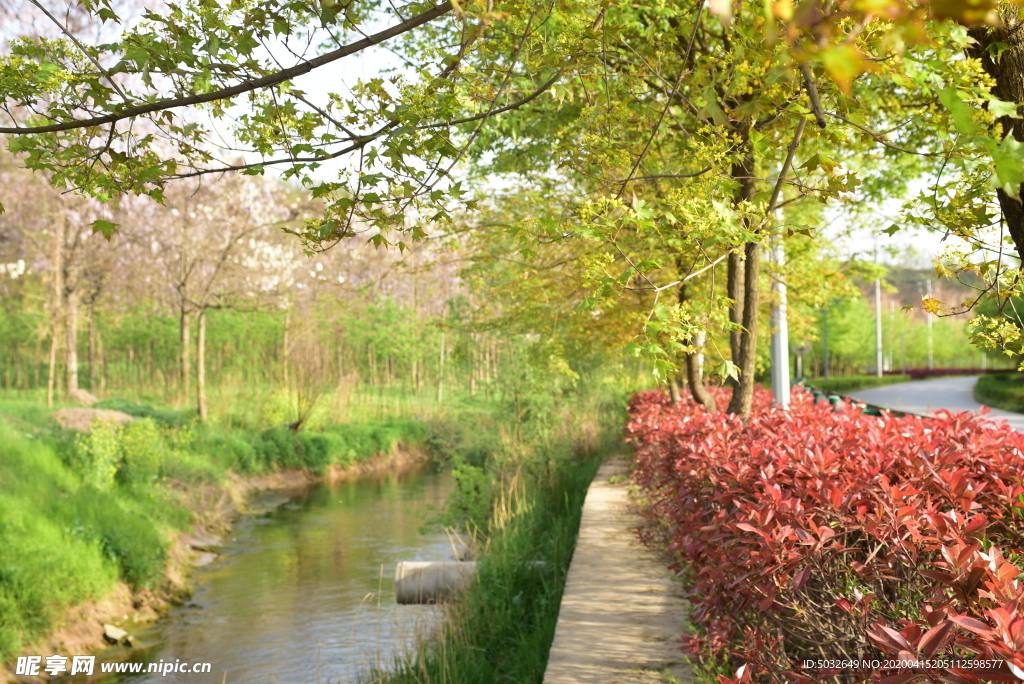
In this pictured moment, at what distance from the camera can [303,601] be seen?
9.04 m

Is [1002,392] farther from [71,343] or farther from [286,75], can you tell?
[286,75]

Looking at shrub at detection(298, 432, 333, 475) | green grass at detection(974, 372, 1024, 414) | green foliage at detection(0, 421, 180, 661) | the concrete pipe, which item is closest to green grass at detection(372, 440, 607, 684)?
the concrete pipe

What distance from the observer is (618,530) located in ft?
22.7

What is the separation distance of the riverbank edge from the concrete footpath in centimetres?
489

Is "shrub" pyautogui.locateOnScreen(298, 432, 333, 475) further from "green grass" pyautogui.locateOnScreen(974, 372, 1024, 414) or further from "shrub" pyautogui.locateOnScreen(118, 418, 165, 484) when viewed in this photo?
"green grass" pyautogui.locateOnScreen(974, 372, 1024, 414)

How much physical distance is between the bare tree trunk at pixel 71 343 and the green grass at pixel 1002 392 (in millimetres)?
23835

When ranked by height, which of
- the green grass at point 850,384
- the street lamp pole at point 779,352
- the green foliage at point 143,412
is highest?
the street lamp pole at point 779,352

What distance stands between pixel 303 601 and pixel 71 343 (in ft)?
34.9

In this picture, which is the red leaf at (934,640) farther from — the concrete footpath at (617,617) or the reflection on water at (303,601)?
the reflection on water at (303,601)

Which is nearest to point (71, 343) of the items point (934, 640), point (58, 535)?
point (58, 535)

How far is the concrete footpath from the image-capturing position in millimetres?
3771

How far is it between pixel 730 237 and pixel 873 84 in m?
3.57

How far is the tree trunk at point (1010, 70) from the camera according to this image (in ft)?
7.89

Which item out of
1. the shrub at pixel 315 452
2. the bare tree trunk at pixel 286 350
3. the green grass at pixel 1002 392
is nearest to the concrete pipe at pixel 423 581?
the shrub at pixel 315 452
